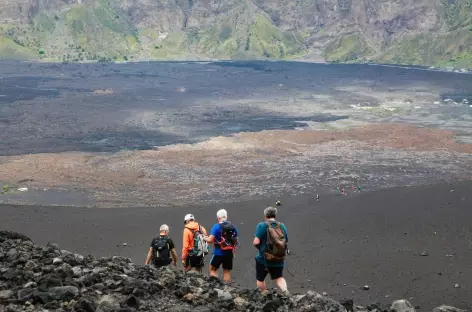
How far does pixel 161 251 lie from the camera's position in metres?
15.0

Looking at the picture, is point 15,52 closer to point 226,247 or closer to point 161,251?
point 161,251

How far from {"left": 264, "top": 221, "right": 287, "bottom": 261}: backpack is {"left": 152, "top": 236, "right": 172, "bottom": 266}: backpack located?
3198 mm

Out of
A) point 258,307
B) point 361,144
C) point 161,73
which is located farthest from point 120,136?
point 161,73

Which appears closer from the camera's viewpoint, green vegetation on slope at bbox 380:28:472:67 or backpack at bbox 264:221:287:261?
backpack at bbox 264:221:287:261

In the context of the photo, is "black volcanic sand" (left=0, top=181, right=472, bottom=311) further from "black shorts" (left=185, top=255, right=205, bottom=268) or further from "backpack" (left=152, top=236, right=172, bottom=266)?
"backpack" (left=152, top=236, right=172, bottom=266)

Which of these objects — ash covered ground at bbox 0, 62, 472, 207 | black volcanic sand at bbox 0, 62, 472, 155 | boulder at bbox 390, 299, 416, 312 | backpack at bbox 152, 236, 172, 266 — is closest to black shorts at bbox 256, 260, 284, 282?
boulder at bbox 390, 299, 416, 312

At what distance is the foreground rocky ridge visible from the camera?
435 inches

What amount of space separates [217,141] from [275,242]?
44.6 metres

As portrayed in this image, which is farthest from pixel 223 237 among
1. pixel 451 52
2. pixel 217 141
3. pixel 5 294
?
pixel 451 52

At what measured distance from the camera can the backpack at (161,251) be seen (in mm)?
14953

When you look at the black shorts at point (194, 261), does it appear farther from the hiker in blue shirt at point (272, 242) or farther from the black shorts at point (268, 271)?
the hiker in blue shirt at point (272, 242)

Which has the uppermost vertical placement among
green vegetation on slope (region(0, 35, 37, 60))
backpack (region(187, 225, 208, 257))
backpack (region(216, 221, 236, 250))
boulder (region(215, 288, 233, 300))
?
backpack (region(216, 221, 236, 250))

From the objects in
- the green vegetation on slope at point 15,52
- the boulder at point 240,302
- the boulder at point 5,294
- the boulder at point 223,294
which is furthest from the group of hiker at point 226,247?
the green vegetation on slope at point 15,52

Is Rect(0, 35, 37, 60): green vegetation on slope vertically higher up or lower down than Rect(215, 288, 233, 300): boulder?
lower down
